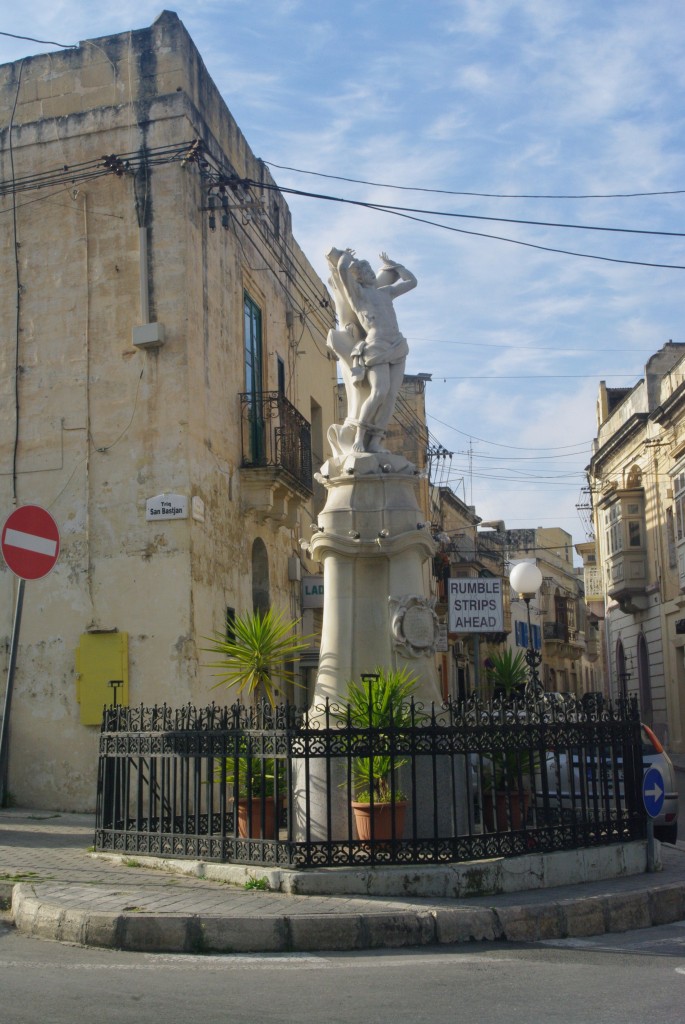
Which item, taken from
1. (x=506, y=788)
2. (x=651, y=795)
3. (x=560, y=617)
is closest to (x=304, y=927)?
(x=506, y=788)

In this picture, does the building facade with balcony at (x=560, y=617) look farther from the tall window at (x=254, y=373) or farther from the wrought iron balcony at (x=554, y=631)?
the tall window at (x=254, y=373)

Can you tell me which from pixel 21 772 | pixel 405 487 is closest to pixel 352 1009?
pixel 405 487

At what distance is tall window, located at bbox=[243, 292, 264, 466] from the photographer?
56.0 feet

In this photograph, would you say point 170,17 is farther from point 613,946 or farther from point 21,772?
point 613,946

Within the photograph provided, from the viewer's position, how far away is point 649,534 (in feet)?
117

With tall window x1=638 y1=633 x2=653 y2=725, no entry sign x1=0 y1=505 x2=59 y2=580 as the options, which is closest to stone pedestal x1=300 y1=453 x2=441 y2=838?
no entry sign x1=0 y1=505 x2=59 y2=580

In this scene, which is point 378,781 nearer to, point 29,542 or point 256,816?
point 256,816

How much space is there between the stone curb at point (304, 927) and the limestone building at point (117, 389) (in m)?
6.76

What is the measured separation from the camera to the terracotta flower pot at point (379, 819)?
827 cm

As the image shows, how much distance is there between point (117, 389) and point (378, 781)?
8.03 meters

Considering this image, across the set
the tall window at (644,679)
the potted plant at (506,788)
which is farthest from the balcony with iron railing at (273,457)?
the tall window at (644,679)

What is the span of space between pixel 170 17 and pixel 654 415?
21.3 meters

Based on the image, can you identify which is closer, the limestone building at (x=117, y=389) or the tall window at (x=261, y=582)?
the limestone building at (x=117, y=389)

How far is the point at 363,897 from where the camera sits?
7816 mm
